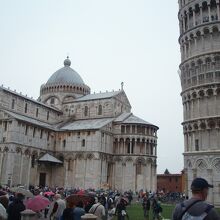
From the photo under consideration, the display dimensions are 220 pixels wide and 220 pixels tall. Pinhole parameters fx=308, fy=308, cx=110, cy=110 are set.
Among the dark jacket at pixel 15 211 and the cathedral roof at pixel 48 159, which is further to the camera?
the cathedral roof at pixel 48 159

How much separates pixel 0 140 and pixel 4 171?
14.2 feet

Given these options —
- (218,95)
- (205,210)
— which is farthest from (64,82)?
(205,210)

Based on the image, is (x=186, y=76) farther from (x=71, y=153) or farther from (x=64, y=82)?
(x=64, y=82)

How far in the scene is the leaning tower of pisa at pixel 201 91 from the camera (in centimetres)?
3022

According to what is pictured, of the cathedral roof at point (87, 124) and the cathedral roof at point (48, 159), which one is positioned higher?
the cathedral roof at point (87, 124)

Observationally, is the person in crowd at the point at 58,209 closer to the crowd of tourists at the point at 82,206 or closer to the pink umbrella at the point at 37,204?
the crowd of tourists at the point at 82,206

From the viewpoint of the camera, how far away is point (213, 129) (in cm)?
3053

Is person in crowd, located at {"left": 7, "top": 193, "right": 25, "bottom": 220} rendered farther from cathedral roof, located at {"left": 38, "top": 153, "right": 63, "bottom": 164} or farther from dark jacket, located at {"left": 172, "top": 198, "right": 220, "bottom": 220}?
cathedral roof, located at {"left": 38, "top": 153, "right": 63, "bottom": 164}

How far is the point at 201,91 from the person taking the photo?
3177 centimetres

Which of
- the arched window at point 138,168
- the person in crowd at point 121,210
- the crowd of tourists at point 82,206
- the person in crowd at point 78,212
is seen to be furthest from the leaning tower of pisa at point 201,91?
the person in crowd at point 78,212

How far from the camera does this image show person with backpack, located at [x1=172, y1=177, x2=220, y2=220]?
3.66 metres

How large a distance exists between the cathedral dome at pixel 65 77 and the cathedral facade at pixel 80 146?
6.99 metres

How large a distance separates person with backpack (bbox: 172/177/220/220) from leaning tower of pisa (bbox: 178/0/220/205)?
26.9 metres

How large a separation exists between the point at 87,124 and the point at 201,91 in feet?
72.4
